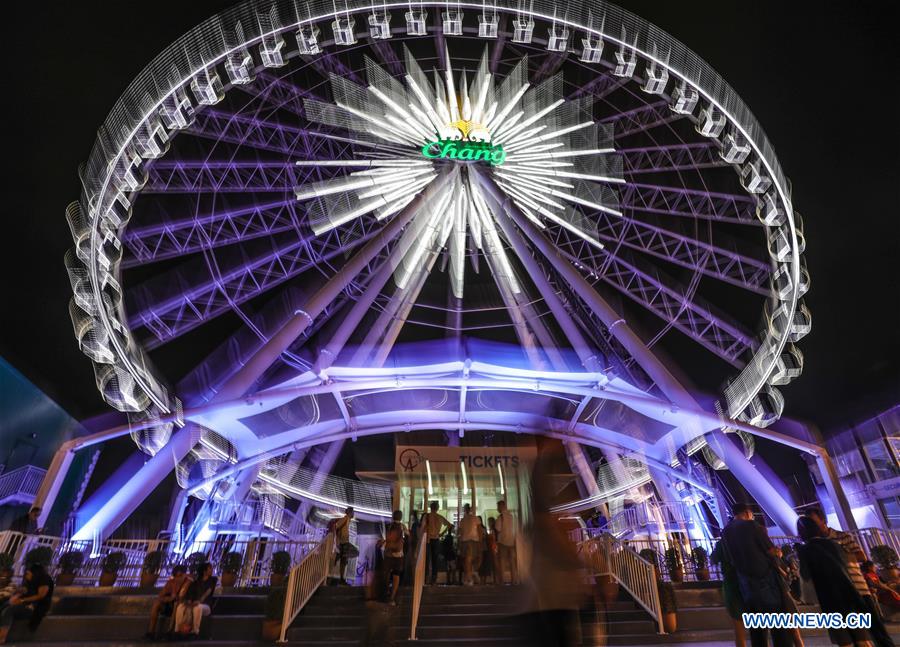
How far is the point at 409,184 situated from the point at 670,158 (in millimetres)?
9281

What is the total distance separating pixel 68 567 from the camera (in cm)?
1120

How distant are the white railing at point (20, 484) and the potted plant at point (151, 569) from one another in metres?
16.1

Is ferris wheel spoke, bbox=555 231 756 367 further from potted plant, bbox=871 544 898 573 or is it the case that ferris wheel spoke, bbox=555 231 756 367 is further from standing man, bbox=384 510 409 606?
standing man, bbox=384 510 409 606

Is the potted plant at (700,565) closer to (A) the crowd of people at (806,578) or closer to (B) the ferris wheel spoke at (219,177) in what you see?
(A) the crowd of people at (806,578)

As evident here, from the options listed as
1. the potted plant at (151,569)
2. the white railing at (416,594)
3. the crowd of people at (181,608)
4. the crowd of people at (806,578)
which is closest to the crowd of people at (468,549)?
the white railing at (416,594)

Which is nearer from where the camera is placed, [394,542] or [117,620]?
[117,620]

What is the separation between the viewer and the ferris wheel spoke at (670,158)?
17.2m

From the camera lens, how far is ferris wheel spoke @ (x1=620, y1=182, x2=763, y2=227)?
17.1 metres

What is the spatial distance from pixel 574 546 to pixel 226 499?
24166 mm

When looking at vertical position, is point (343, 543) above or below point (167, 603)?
above

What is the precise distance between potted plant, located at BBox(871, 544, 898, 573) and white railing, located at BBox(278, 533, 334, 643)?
1269cm

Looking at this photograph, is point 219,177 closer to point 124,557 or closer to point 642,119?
point 124,557

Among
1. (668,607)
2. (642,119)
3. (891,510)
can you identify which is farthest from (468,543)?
(891,510)

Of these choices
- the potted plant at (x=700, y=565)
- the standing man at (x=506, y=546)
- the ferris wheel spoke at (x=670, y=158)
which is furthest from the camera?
the ferris wheel spoke at (x=670, y=158)
